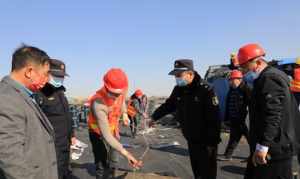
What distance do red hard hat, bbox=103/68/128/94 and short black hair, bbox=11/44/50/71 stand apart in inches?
70.7

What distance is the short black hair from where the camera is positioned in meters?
2.74

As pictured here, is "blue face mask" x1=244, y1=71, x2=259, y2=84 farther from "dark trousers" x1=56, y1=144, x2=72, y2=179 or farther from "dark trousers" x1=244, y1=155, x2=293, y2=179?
"dark trousers" x1=56, y1=144, x2=72, y2=179

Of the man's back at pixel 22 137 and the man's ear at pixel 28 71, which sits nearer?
the man's back at pixel 22 137

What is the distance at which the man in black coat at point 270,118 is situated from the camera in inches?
148

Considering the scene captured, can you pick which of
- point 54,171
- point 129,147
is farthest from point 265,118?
point 129,147

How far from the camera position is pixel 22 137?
2561mm

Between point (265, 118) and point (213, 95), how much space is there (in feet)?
4.46

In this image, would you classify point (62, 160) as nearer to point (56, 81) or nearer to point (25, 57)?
point (56, 81)

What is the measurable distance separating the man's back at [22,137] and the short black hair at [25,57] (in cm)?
12

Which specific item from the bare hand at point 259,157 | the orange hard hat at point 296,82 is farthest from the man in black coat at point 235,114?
the bare hand at point 259,157

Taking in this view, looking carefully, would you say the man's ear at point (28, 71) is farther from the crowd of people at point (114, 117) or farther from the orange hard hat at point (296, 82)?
the orange hard hat at point (296, 82)

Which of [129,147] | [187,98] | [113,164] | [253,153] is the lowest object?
[129,147]

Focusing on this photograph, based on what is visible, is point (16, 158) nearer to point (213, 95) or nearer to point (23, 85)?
point (23, 85)

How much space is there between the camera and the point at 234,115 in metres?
8.31
